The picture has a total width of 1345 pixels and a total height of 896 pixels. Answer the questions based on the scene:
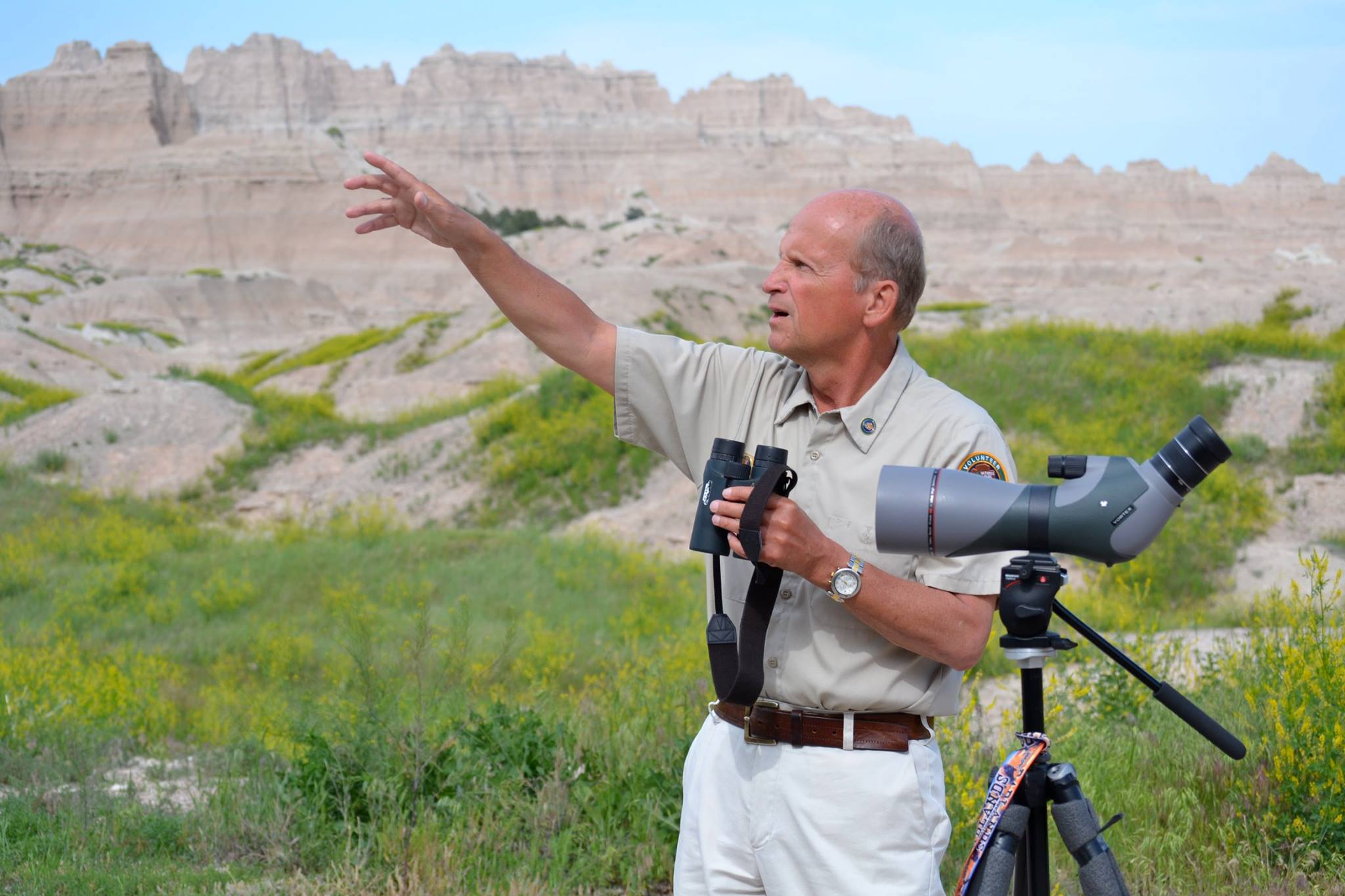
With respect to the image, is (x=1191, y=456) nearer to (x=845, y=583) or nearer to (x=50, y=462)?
(x=845, y=583)

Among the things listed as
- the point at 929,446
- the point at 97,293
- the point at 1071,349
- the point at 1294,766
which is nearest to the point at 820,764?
the point at 929,446

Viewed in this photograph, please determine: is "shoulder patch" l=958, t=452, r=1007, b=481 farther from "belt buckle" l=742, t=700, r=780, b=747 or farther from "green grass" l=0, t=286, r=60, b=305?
"green grass" l=0, t=286, r=60, b=305

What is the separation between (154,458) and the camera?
16391 millimetres

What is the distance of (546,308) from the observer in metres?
2.49

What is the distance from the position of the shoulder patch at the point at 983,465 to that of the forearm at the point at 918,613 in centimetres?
23

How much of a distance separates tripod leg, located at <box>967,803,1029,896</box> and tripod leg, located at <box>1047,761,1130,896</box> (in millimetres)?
62

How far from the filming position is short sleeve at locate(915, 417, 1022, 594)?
2.08 meters

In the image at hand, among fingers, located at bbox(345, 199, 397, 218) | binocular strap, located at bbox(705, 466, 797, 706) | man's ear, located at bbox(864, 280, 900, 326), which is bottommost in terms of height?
binocular strap, located at bbox(705, 466, 797, 706)

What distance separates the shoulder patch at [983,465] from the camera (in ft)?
7.00

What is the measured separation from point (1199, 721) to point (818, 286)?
104 centimetres

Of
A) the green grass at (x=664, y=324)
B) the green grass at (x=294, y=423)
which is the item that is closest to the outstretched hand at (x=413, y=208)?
the green grass at (x=294, y=423)

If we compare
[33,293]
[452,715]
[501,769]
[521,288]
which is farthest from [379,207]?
[33,293]

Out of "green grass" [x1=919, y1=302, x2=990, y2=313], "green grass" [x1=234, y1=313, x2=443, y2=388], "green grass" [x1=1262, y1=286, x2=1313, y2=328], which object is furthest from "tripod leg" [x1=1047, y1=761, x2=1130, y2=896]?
"green grass" [x1=919, y1=302, x2=990, y2=313]

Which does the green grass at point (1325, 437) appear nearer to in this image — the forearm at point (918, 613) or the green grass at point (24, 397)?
the forearm at point (918, 613)
